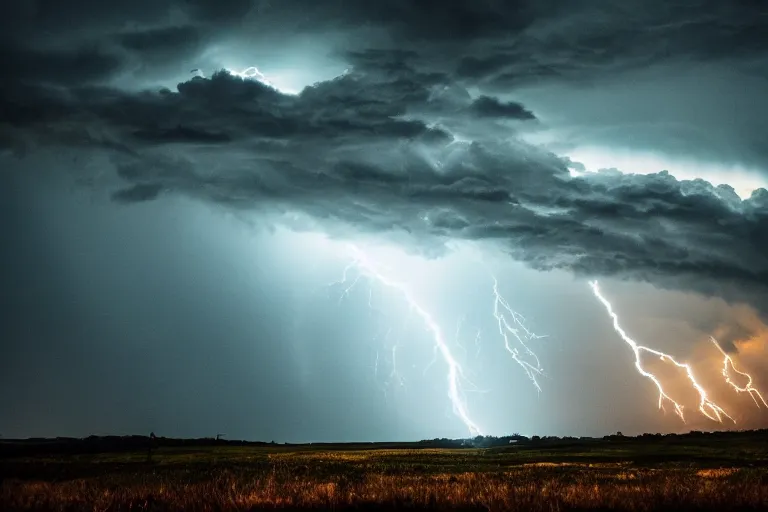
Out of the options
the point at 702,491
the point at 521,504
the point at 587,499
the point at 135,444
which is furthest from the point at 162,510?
the point at 135,444

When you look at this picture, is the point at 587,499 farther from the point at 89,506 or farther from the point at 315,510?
the point at 89,506

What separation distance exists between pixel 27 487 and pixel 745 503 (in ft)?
76.7

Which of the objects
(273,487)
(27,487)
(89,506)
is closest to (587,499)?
(273,487)

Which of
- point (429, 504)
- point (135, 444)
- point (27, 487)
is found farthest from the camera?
point (135, 444)

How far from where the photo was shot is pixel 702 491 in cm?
2162

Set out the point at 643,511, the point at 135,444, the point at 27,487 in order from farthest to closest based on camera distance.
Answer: the point at 135,444
the point at 27,487
the point at 643,511

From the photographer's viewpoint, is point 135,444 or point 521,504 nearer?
point 521,504

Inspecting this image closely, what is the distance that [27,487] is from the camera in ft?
88.8

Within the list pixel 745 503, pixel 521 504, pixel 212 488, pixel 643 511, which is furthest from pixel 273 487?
pixel 745 503

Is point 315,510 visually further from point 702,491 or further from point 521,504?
point 702,491

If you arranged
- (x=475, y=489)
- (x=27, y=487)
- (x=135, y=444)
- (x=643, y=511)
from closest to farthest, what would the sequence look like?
(x=643, y=511), (x=475, y=489), (x=27, y=487), (x=135, y=444)

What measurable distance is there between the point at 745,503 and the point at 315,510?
11173 mm

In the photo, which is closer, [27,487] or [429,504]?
[429,504]

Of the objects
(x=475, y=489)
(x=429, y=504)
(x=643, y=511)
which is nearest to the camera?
(x=643, y=511)
